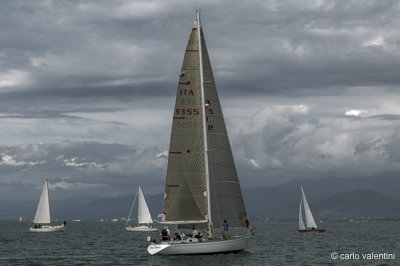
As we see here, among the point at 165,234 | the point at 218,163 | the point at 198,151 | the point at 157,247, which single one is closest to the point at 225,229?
the point at 165,234

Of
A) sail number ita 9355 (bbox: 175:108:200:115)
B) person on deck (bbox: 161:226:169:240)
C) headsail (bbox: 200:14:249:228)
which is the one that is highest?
sail number ita 9355 (bbox: 175:108:200:115)

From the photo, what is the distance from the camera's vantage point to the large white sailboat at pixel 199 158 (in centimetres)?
6038

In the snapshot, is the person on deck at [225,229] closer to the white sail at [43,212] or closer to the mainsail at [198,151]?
the mainsail at [198,151]

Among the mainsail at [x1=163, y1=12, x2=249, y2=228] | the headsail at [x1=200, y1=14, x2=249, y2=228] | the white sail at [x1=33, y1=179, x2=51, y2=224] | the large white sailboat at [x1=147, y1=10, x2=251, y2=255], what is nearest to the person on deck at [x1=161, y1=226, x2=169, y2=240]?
the large white sailboat at [x1=147, y1=10, x2=251, y2=255]

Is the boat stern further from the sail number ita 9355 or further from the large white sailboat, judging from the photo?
the sail number ita 9355

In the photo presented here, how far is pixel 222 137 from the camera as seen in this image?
6138cm

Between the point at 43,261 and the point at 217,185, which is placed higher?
the point at 217,185

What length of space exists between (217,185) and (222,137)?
4.44 m

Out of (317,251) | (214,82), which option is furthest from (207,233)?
(317,251)

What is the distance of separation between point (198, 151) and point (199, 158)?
0.65 metres

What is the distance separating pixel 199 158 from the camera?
2393 inches

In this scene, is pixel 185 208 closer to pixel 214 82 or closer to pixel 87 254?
pixel 214 82

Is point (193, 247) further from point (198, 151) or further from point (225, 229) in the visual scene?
point (198, 151)

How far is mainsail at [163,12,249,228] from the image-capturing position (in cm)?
6044
